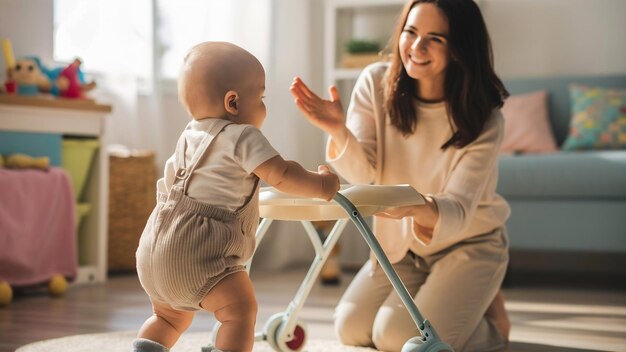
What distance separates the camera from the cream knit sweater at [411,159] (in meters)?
1.89

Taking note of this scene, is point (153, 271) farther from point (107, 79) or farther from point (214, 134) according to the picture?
point (107, 79)

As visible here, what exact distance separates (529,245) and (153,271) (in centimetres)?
218

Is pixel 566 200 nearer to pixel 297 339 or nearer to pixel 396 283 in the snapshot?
pixel 297 339

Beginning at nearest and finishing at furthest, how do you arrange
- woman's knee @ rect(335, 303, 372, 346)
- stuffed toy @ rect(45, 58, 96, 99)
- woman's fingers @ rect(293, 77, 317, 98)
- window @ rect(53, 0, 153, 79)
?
woman's fingers @ rect(293, 77, 317, 98) → woman's knee @ rect(335, 303, 372, 346) → stuffed toy @ rect(45, 58, 96, 99) → window @ rect(53, 0, 153, 79)

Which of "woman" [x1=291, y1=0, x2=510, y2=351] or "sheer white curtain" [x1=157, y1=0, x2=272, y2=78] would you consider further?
"sheer white curtain" [x1=157, y1=0, x2=272, y2=78]

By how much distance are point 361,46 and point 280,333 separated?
234cm

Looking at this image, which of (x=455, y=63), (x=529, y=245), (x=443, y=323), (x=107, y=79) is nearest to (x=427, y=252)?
(x=443, y=323)

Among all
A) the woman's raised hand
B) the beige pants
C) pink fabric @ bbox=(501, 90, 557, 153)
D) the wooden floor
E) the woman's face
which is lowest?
the wooden floor

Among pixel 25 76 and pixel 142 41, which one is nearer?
pixel 25 76

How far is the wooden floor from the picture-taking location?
2124 mm

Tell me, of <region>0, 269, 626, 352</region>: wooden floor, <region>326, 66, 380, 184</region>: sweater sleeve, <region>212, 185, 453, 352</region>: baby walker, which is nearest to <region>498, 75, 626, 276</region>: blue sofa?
<region>0, 269, 626, 352</region>: wooden floor

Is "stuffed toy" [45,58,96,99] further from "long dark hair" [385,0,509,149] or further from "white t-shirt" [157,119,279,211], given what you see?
"white t-shirt" [157,119,279,211]

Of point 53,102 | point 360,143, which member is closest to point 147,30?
point 53,102

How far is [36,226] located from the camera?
2918 mm
